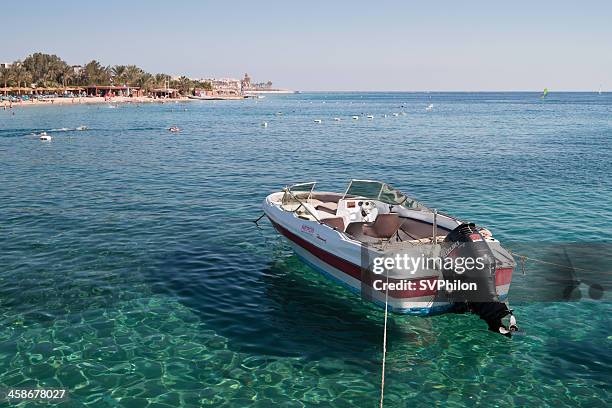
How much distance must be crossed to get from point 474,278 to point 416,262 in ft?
4.74

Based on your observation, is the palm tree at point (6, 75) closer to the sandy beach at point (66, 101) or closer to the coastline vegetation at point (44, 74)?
the coastline vegetation at point (44, 74)

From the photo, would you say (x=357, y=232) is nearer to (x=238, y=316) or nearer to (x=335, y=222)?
(x=335, y=222)

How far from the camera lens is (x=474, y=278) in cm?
1180

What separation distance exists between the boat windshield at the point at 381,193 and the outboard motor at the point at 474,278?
12.6 feet

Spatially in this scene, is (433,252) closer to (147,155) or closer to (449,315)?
(449,315)

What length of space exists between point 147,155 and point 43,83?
157 m

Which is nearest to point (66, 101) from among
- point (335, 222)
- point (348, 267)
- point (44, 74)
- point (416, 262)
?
point (44, 74)

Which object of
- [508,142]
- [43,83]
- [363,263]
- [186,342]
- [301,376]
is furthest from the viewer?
[43,83]

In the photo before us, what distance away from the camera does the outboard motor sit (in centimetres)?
1138

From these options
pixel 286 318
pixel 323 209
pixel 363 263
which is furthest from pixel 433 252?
pixel 323 209

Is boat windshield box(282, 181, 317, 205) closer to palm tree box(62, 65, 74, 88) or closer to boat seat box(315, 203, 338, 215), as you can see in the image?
boat seat box(315, 203, 338, 215)

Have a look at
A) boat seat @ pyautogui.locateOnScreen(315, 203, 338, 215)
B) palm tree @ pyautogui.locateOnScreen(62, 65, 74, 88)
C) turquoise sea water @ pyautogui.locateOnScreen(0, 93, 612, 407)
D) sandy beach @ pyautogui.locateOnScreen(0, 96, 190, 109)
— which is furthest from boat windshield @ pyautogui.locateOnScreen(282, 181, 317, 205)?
palm tree @ pyautogui.locateOnScreen(62, 65, 74, 88)

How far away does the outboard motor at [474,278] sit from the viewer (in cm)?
1138

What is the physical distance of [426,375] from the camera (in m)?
10.5
